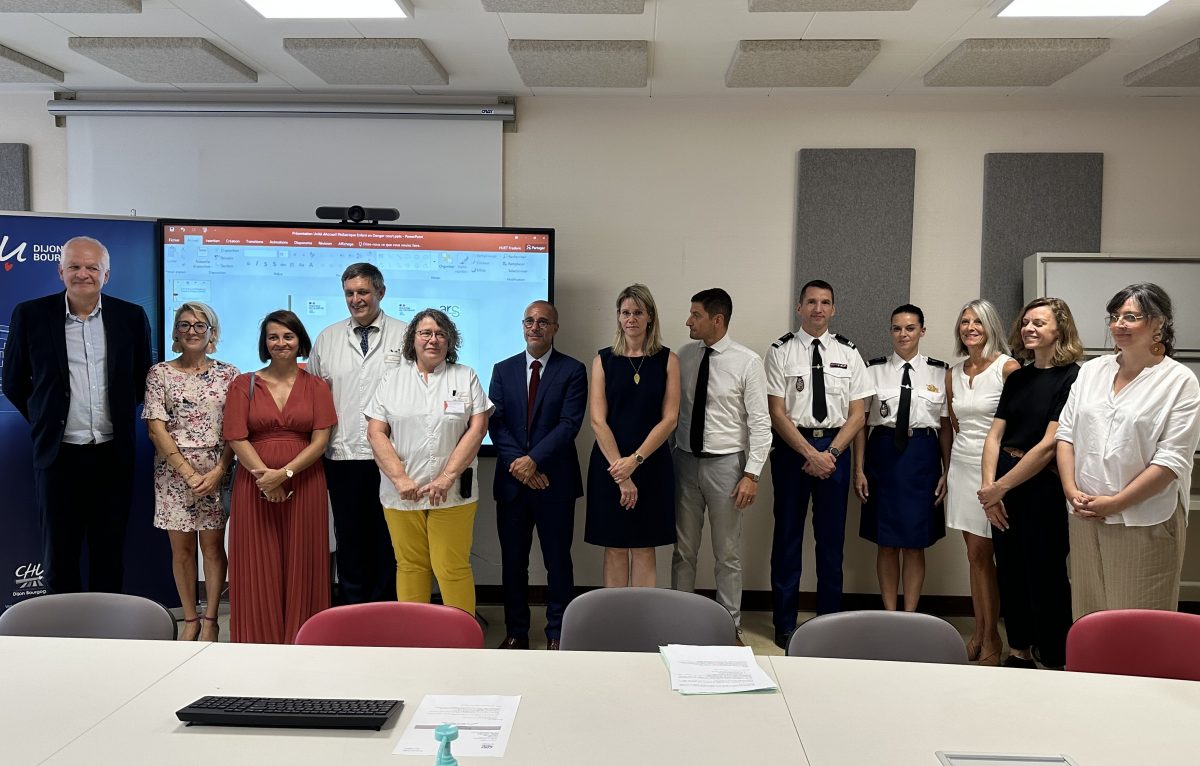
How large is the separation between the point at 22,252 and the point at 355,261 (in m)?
1.62

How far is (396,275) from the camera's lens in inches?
169

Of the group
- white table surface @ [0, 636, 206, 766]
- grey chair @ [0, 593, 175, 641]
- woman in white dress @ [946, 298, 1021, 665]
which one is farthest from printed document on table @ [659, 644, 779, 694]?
woman in white dress @ [946, 298, 1021, 665]

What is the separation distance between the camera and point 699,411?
3.85 m

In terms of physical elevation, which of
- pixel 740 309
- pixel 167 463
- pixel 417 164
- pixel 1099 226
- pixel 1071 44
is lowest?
pixel 167 463

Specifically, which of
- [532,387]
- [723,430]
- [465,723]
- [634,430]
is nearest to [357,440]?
[532,387]

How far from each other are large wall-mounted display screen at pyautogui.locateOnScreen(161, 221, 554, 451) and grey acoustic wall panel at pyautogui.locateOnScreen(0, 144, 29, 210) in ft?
4.42

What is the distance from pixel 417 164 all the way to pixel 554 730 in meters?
3.80

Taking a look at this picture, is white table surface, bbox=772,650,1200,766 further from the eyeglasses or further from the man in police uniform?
the man in police uniform

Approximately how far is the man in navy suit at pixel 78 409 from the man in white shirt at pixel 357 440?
898 millimetres

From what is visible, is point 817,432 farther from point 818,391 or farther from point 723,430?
point 723,430

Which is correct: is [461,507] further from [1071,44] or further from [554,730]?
[1071,44]

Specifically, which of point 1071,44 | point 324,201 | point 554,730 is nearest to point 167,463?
point 324,201

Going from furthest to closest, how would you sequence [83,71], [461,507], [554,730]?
[83,71] → [461,507] → [554,730]

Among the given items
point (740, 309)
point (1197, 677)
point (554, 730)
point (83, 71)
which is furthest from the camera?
point (740, 309)
